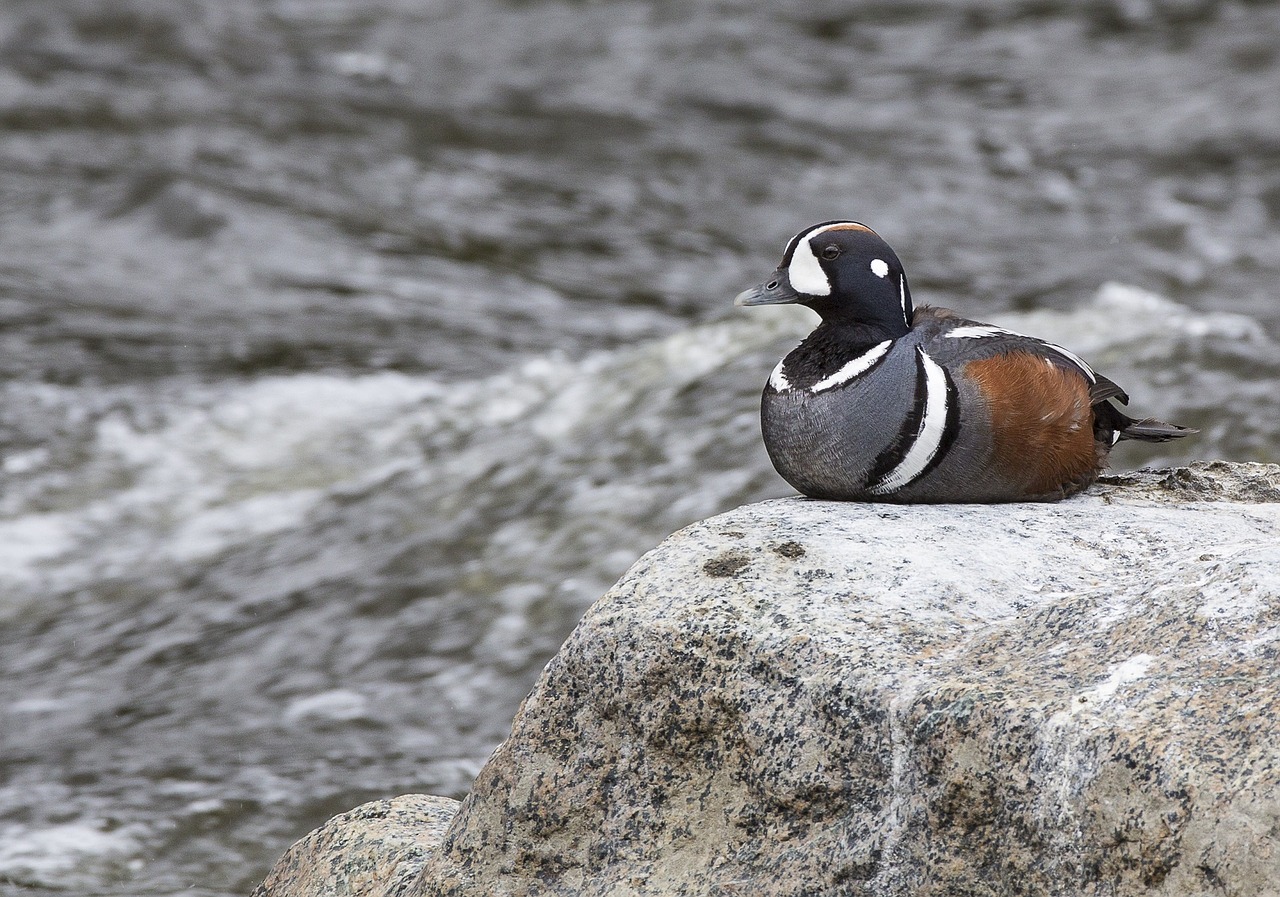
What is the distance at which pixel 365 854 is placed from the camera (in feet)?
11.5

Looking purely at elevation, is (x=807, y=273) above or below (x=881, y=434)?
above

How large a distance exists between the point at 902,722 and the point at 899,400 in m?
1.02

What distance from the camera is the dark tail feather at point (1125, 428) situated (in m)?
3.99

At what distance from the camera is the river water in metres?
6.19

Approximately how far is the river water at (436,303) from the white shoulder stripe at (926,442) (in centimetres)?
267

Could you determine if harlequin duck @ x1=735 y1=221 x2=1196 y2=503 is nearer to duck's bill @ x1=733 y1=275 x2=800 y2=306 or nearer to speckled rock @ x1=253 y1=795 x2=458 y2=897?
duck's bill @ x1=733 y1=275 x2=800 y2=306

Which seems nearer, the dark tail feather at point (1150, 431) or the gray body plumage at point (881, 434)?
the gray body plumage at point (881, 434)

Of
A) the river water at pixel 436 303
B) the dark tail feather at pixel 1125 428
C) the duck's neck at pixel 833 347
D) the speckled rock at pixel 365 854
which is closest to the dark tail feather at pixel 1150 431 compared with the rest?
the dark tail feather at pixel 1125 428

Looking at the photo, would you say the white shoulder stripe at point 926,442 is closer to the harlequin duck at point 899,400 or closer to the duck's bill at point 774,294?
the harlequin duck at point 899,400

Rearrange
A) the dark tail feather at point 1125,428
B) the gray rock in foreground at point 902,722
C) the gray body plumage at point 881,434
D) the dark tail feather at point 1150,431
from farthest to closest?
the dark tail feather at point 1150,431
the dark tail feather at point 1125,428
the gray body plumage at point 881,434
the gray rock in foreground at point 902,722

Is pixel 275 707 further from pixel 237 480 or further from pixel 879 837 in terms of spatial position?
pixel 879 837

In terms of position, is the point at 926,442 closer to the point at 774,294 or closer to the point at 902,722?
the point at 774,294

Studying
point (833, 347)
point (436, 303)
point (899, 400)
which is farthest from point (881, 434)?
point (436, 303)

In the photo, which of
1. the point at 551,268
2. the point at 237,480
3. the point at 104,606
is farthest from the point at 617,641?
the point at 551,268
